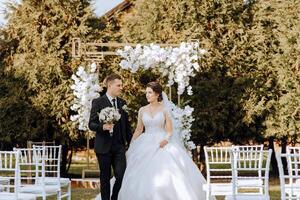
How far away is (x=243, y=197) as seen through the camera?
6461 millimetres

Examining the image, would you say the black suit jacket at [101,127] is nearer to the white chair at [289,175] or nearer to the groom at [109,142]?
the groom at [109,142]

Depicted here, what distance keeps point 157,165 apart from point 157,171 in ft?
0.30

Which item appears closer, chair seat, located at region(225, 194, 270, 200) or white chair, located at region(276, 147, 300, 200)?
white chair, located at region(276, 147, 300, 200)

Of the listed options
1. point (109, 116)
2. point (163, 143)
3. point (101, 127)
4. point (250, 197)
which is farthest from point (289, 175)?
point (163, 143)

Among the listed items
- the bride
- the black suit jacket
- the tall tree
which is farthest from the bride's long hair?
the tall tree

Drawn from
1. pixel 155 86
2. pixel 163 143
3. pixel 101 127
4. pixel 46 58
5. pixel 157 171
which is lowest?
pixel 157 171

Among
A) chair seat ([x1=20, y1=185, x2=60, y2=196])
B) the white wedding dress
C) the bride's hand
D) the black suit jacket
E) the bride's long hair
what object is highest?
the bride's long hair

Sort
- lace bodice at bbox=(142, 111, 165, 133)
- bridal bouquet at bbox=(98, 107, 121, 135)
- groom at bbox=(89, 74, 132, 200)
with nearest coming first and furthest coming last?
bridal bouquet at bbox=(98, 107, 121, 135)
groom at bbox=(89, 74, 132, 200)
lace bodice at bbox=(142, 111, 165, 133)

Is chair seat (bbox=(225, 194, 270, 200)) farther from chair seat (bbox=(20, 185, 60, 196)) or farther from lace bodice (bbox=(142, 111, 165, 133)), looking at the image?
chair seat (bbox=(20, 185, 60, 196))

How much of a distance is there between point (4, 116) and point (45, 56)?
1918mm

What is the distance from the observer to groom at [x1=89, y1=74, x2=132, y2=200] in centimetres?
679

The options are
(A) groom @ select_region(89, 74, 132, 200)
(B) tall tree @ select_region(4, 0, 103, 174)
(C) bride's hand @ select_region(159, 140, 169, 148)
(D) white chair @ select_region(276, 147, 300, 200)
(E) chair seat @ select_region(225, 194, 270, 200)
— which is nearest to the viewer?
(D) white chair @ select_region(276, 147, 300, 200)

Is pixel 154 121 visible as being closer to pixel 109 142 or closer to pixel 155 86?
pixel 155 86

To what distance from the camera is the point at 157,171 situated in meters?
7.39
